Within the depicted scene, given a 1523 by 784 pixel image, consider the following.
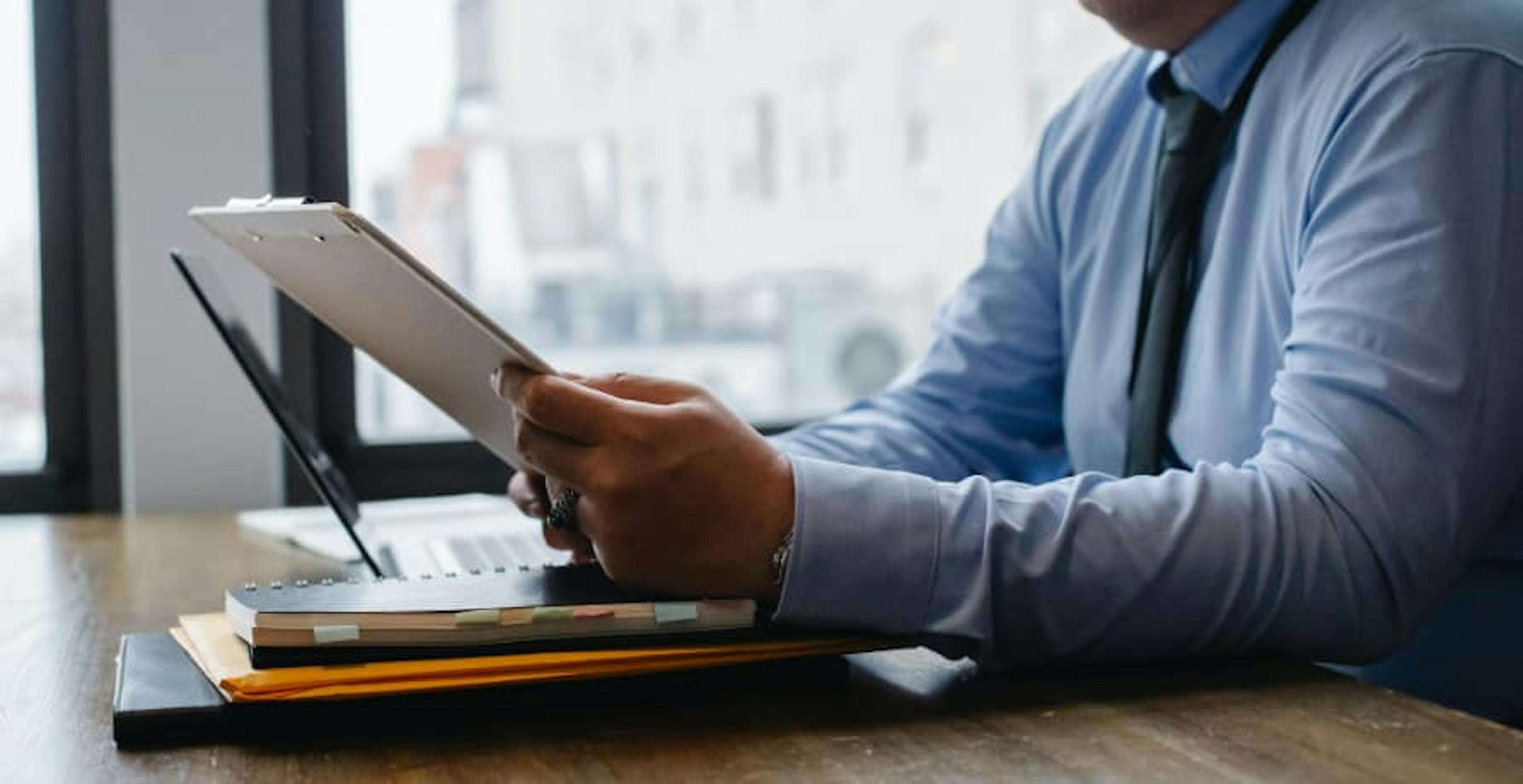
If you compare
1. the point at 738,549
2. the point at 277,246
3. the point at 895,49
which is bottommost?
the point at 738,549

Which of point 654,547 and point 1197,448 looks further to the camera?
point 1197,448

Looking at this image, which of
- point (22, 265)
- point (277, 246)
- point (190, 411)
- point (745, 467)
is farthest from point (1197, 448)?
point (22, 265)

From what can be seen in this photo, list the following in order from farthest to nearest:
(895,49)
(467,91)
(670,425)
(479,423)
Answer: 1. (895,49)
2. (467,91)
3. (479,423)
4. (670,425)

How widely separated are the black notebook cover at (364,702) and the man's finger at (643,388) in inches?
5.9

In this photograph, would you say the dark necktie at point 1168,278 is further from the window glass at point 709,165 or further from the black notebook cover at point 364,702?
the window glass at point 709,165

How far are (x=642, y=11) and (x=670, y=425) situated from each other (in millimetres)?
1443

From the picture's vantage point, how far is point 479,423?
1.08 m

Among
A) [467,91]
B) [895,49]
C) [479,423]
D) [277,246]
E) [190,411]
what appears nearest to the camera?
[277,246]

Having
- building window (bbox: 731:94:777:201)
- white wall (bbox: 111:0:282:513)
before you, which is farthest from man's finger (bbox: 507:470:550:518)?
building window (bbox: 731:94:777:201)

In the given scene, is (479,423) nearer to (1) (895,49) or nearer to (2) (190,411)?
(2) (190,411)

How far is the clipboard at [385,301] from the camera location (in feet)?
2.57

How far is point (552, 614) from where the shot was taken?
0.76 meters

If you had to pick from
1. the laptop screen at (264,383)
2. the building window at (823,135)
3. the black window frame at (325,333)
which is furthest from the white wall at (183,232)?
the building window at (823,135)

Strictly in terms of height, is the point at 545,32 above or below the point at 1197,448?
→ above
